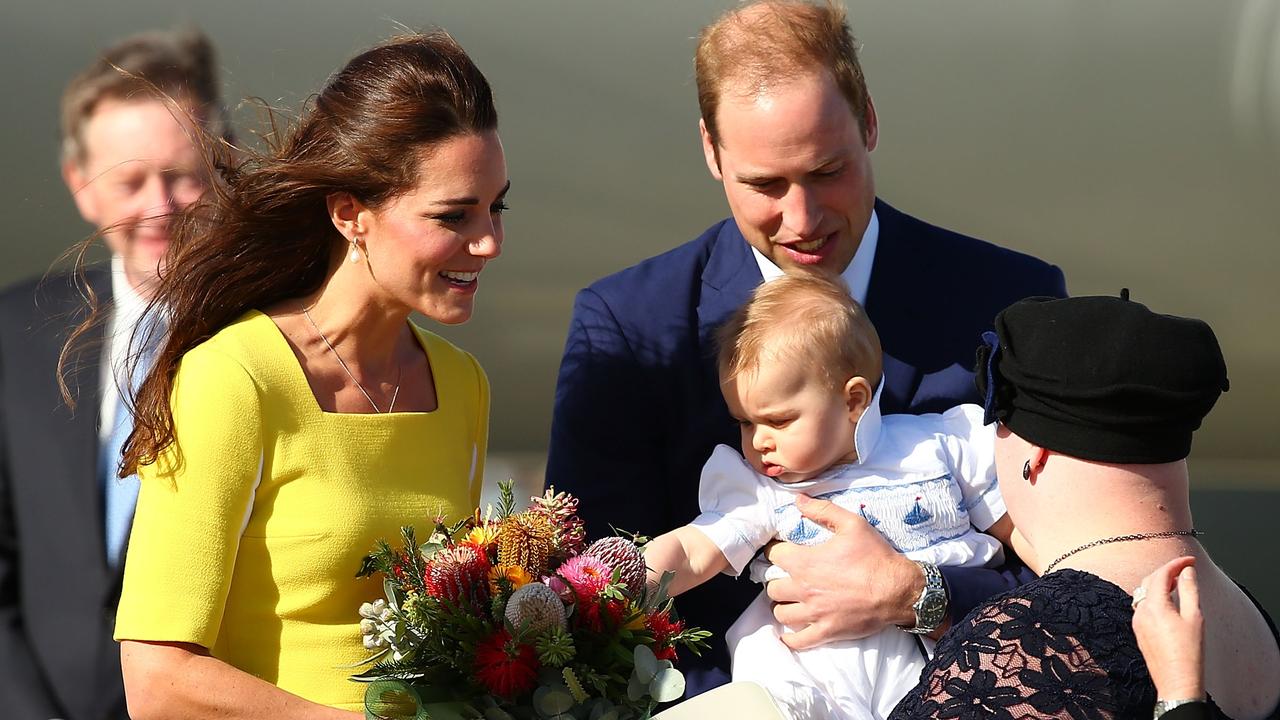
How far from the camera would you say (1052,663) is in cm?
201

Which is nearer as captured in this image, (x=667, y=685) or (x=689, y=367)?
(x=667, y=685)

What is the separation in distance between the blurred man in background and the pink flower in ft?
3.95

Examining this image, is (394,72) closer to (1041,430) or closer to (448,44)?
(448,44)

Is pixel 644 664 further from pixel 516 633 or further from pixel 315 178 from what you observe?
pixel 315 178

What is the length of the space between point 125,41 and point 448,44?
6.90 ft

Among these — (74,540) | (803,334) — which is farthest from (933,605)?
(74,540)

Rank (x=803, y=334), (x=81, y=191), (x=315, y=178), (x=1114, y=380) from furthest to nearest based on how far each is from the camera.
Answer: (x=81, y=191) < (x=803, y=334) < (x=315, y=178) < (x=1114, y=380)

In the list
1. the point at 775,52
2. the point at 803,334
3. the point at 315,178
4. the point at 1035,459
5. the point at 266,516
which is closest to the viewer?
the point at 1035,459

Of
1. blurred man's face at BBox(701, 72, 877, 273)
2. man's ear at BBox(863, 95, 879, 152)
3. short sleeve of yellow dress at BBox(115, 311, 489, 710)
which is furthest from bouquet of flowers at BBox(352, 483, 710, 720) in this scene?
man's ear at BBox(863, 95, 879, 152)

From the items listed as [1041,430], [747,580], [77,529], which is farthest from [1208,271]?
[77,529]

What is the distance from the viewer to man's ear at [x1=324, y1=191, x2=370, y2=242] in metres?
2.80

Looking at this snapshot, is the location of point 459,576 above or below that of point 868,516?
above

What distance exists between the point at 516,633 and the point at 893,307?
56.7 inches

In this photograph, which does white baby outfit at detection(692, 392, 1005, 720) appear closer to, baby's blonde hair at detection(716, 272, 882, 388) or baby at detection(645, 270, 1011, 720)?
baby at detection(645, 270, 1011, 720)
